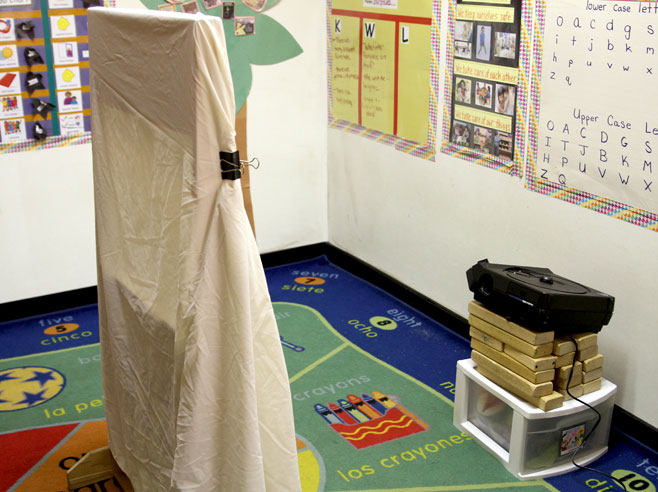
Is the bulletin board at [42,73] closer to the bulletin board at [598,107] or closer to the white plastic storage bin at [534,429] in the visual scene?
→ the bulletin board at [598,107]

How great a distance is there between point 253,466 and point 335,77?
3.02 m

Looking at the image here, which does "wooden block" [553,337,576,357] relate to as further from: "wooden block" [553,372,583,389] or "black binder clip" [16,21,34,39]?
"black binder clip" [16,21,34,39]

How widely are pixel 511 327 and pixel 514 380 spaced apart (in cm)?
19

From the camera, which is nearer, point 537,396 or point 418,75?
point 537,396

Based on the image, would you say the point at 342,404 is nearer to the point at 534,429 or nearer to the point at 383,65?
the point at 534,429

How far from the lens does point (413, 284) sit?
4156mm

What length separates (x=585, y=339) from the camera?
9.16ft

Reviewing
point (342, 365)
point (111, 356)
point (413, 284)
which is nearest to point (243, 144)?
point (413, 284)

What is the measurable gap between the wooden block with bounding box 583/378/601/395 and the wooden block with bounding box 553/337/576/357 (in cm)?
17

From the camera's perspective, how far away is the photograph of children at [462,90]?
3494 mm

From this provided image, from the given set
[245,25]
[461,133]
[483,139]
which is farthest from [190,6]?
[483,139]

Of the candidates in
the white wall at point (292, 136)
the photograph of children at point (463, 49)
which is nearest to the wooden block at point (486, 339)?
the photograph of children at point (463, 49)

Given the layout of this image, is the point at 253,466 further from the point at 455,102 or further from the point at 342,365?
the point at 455,102

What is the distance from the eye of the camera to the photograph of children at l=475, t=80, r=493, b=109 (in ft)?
11.1
